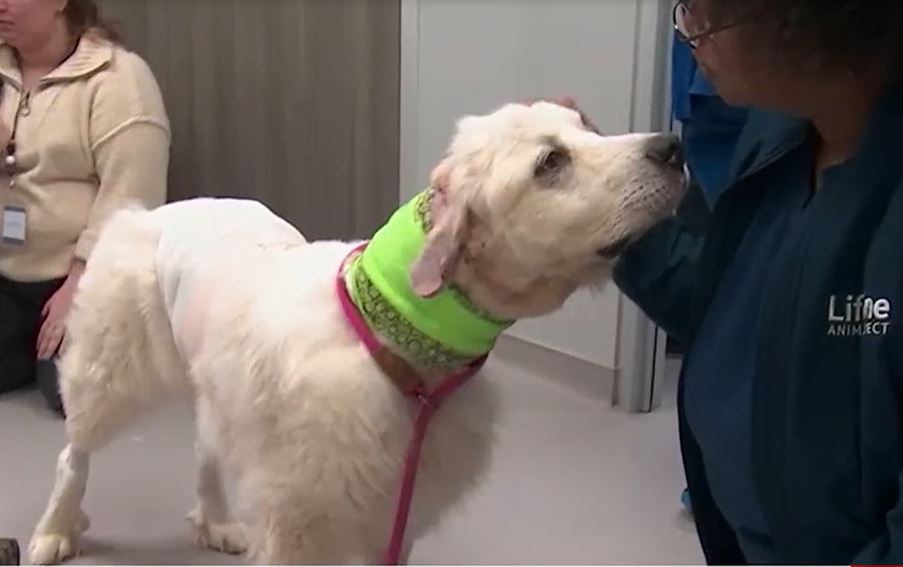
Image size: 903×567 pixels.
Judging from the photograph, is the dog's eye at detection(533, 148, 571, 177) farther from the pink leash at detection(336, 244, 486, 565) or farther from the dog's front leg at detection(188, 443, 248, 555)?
the dog's front leg at detection(188, 443, 248, 555)

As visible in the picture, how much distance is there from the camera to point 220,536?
7.27 ft

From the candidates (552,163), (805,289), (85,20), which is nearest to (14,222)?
(85,20)

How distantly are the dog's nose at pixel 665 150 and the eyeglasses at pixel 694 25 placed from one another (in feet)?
0.38

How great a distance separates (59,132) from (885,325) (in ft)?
7.12

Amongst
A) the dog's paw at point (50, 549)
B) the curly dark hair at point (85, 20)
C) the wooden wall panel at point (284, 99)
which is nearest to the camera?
the dog's paw at point (50, 549)

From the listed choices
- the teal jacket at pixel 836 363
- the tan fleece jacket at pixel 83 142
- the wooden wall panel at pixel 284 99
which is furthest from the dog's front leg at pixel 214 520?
the wooden wall panel at pixel 284 99

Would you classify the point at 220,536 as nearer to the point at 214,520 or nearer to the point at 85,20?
the point at 214,520

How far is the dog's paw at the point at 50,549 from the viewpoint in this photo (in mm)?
2129

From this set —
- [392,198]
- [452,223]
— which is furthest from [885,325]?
[392,198]

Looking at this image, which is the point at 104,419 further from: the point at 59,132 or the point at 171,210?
the point at 59,132

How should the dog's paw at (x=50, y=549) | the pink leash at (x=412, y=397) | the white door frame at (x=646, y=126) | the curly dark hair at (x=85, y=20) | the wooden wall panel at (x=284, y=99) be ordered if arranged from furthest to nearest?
the wooden wall panel at (x=284, y=99)
the curly dark hair at (x=85, y=20)
the white door frame at (x=646, y=126)
the dog's paw at (x=50, y=549)
the pink leash at (x=412, y=397)

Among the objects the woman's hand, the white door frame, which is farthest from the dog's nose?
the woman's hand

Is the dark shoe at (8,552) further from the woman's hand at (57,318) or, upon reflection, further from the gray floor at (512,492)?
the woman's hand at (57,318)

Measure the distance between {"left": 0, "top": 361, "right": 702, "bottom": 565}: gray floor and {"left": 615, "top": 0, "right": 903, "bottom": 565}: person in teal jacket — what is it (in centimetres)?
81
